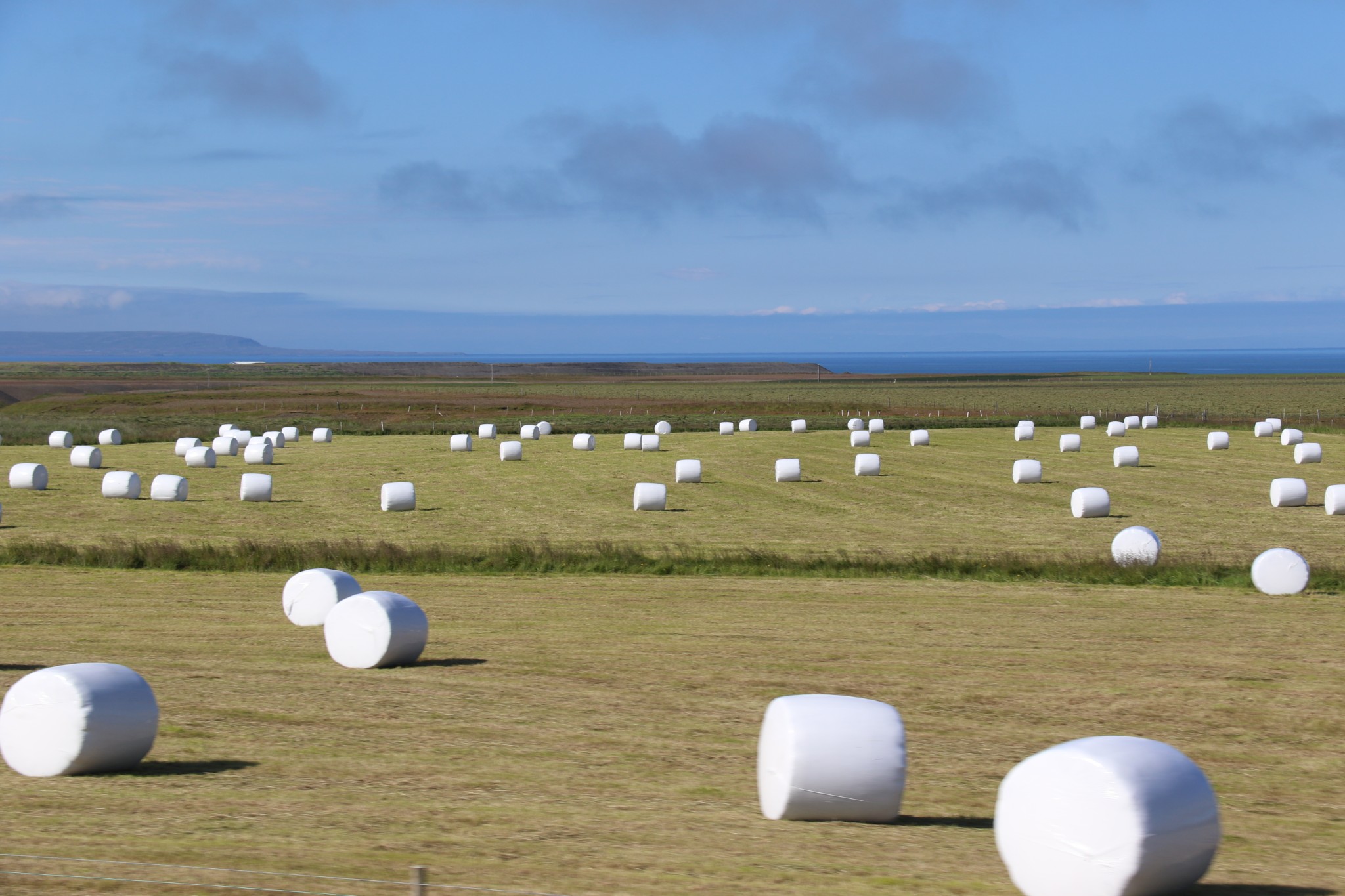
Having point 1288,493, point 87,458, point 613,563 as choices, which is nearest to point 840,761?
point 613,563

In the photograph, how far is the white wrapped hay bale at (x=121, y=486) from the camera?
4322cm

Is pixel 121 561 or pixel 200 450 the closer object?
pixel 121 561

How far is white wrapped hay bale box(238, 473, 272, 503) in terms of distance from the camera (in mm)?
41969

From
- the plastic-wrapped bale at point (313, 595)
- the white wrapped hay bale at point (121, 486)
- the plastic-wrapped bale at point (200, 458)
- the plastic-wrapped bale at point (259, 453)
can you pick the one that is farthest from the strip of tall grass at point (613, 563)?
the plastic-wrapped bale at point (259, 453)

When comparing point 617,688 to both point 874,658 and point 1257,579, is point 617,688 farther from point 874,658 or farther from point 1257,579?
point 1257,579

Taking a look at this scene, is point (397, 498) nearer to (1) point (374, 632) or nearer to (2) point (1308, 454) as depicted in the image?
(1) point (374, 632)

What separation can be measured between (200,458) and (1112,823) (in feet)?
166

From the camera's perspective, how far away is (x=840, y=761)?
33.7 feet

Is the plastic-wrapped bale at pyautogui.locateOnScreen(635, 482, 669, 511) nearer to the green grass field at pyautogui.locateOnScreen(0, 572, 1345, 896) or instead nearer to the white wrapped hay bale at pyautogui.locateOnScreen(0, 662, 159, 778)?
the green grass field at pyautogui.locateOnScreen(0, 572, 1345, 896)

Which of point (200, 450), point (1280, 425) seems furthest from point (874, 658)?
point (1280, 425)

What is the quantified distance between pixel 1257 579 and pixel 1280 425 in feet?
186

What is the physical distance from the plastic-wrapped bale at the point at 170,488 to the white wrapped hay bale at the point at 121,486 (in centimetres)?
120

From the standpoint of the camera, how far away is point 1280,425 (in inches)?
3007

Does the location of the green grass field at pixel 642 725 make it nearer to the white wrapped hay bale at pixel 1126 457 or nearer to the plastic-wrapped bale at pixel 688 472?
the plastic-wrapped bale at pixel 688 472
